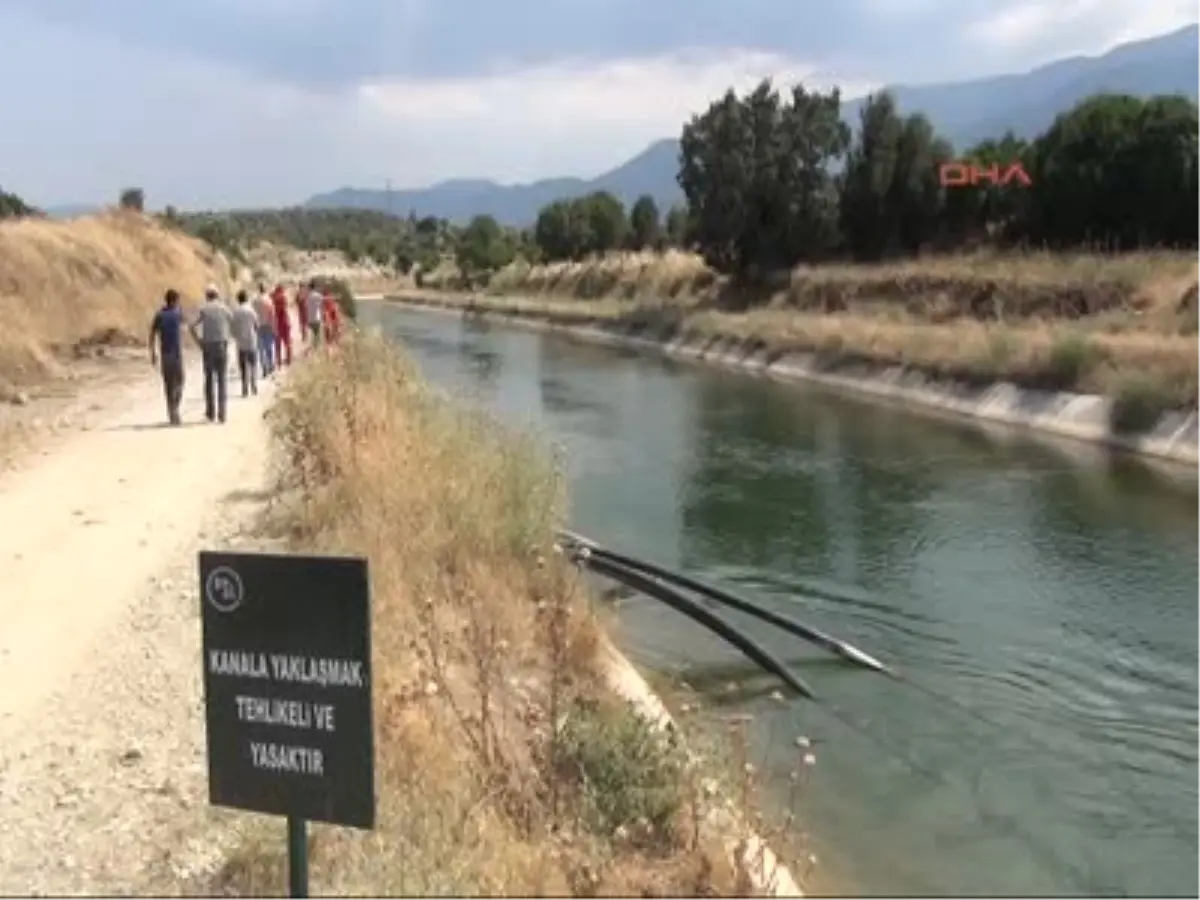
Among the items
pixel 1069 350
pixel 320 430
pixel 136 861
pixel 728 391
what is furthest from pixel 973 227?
pixel 136 861

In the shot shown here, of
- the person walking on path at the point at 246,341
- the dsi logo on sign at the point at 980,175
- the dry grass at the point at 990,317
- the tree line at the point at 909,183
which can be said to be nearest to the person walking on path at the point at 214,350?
the person walking on path at the point at 246,341

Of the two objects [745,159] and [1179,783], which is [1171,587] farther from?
[745,159]

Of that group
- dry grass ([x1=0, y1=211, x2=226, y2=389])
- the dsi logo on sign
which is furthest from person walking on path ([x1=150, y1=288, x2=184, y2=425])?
the dsi logo on sign

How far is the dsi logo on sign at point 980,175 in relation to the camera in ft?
178

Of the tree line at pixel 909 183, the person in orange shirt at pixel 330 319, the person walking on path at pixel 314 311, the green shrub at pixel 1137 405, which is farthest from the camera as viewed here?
the tree line at pixel 909 183

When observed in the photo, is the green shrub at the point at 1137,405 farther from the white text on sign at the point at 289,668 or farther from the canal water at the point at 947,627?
the white text on sign at the point at 289,668

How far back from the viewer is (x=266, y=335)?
29172 millimetres

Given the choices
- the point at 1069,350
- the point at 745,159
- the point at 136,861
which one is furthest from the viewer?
the point at 745,159

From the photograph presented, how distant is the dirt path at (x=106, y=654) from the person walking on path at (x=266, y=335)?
31.7ft

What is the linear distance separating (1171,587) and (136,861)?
48.6 ft

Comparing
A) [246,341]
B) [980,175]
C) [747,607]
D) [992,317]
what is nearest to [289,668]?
[747,607]

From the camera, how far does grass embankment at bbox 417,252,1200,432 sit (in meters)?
33.9

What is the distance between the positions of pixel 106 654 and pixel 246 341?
51.5 feet

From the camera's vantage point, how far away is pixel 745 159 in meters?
64.0
